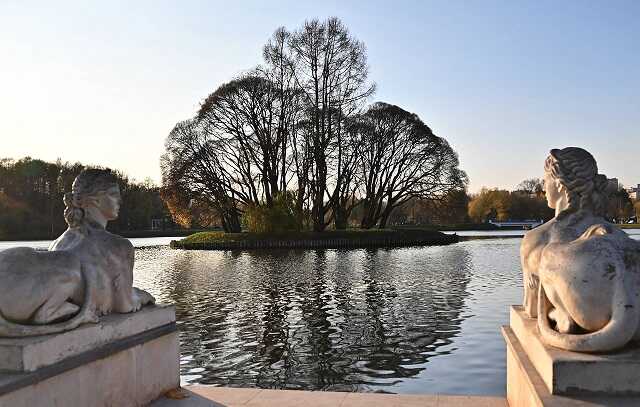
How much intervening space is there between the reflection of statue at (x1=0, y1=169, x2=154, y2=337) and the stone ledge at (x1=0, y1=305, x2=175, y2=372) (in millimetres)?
62

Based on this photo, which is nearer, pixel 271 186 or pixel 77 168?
pixel 271 186

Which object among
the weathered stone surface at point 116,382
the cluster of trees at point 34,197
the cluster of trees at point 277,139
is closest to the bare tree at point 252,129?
the cluster of trees at point 277,139

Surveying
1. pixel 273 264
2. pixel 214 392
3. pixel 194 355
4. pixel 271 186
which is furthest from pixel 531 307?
pixel 271 186

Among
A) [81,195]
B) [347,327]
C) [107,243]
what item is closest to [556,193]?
[107,243]

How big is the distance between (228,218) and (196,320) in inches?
1385

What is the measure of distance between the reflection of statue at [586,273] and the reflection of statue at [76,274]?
287 centimetres

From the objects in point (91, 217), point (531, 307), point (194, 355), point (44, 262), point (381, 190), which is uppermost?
point (381, 190)

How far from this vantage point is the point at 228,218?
46750mm

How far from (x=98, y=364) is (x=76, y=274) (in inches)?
24.0

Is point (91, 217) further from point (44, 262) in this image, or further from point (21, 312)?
point (21, 312)

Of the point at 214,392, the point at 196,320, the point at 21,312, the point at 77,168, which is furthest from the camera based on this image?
the point at 77,168

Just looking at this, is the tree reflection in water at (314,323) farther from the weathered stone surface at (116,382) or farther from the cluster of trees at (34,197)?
the cluster of trees at (34,197)

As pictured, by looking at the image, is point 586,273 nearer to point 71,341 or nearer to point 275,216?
point 71,341

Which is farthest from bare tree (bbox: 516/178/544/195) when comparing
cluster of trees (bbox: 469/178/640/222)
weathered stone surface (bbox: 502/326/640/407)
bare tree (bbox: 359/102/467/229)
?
weathered stone surface (bbox: 502/326/640/407)
